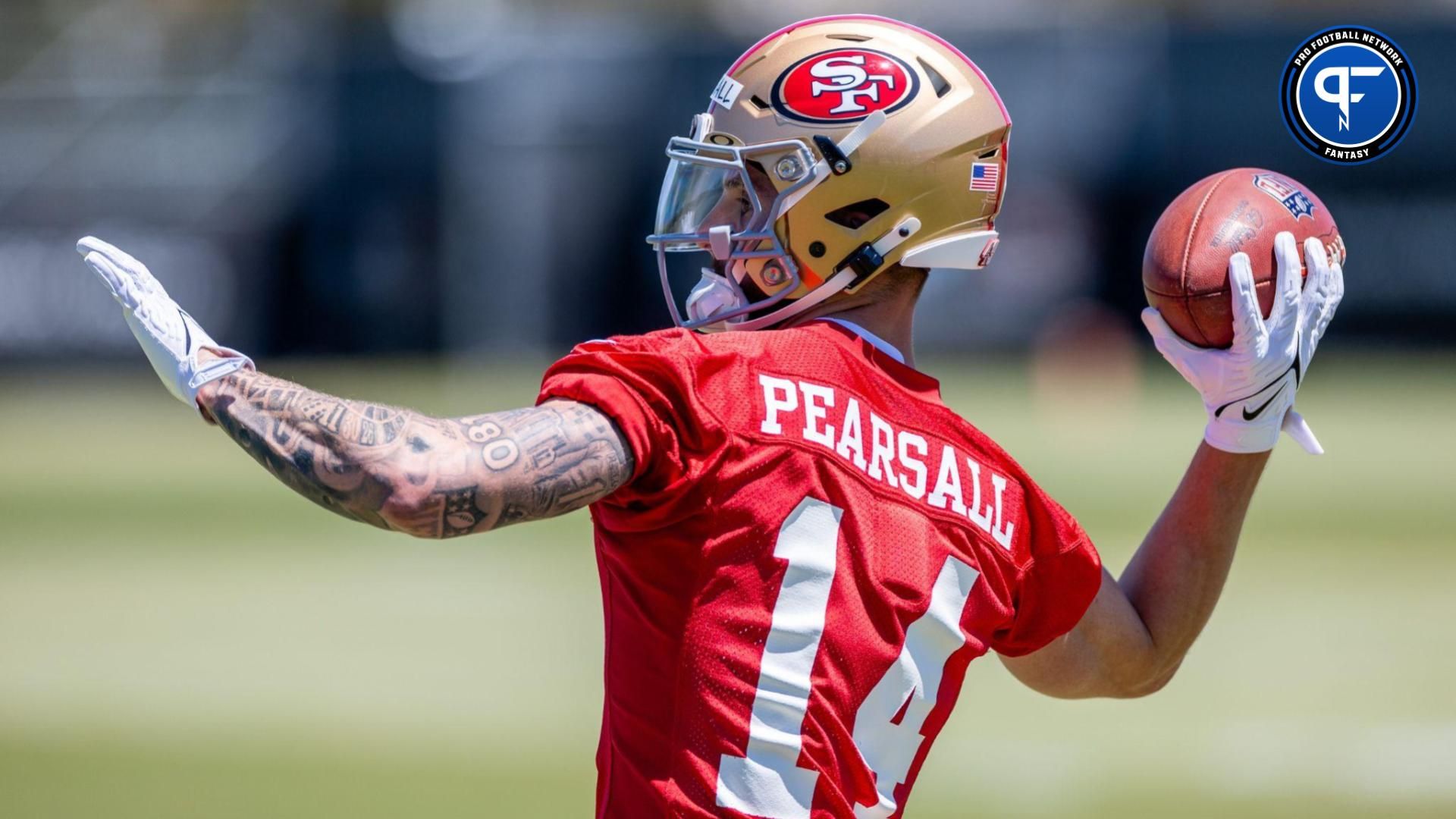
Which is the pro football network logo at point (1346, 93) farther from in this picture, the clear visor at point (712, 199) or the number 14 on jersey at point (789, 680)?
the number 14 on jersey at point (789, 680)

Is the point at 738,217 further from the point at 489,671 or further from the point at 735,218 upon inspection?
the point at 489,671

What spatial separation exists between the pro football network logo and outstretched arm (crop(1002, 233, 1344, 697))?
143cm

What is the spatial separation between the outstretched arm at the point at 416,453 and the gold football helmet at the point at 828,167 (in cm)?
58

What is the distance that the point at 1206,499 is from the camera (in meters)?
3.21

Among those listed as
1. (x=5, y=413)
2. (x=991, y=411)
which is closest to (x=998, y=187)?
(x=991, y=411)

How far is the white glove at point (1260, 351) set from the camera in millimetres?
3072

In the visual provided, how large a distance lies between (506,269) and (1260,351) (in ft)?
67.8

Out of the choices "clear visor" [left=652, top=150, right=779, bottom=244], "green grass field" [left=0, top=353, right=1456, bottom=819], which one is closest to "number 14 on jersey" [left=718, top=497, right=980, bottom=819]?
"clear visor" [left=652, top=150, right=779, bottom=244]

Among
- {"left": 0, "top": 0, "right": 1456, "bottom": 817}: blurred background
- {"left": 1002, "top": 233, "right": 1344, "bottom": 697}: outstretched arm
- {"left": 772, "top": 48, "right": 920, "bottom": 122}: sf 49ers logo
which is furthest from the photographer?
{"left": 0, "top": 0, "right": 1456, "bottom": 817}: blurred background

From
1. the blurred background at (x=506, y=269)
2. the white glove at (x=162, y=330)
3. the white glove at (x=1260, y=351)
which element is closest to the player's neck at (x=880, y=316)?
the white glove at (x=1260, y=351)

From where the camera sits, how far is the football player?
2.35 metres

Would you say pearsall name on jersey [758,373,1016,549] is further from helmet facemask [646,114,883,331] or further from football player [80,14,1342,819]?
helmet facemask [646,114,883,331]

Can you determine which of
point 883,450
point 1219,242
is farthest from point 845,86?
point 1219,242

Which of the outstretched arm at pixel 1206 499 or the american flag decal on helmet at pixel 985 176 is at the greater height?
the american flag decal on helmet at pixel 985 176
